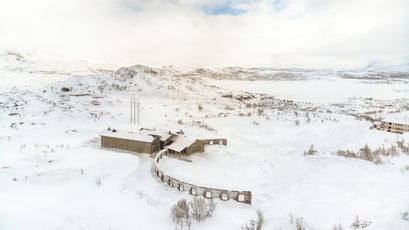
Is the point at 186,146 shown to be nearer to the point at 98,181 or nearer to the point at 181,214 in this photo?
the point at 98,181

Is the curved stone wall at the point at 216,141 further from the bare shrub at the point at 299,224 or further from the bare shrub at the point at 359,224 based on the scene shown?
the bare shrub at the point at 359,224

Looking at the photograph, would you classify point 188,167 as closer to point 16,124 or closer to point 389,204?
point 389,204

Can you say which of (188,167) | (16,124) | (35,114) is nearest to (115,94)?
(35,114)

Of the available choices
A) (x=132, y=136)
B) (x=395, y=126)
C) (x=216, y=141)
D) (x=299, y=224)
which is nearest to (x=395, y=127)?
(x=395, y=126)

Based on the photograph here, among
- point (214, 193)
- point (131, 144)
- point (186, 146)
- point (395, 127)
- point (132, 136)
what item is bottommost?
point (214, 193)

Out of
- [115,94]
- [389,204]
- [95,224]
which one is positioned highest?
[115,94]

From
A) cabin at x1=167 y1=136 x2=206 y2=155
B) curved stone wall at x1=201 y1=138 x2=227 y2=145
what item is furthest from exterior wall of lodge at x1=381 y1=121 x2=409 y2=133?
cabin at x1=167 y1=136 x2=206 y2=155
